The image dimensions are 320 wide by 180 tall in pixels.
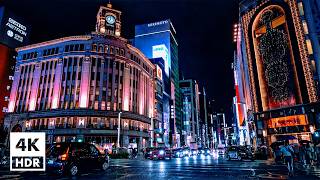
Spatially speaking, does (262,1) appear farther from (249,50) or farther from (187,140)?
(187,140)

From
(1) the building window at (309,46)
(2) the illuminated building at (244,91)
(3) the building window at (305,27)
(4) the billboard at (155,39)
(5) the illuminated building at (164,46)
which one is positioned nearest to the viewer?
(1) the building window at (309,46)

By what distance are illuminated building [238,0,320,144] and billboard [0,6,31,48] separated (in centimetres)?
7017

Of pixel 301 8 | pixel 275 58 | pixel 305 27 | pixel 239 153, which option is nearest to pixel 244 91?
pixel 275 58

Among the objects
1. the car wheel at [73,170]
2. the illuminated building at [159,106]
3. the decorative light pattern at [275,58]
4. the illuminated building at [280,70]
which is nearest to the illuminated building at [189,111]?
the illuminated building at [159,106]

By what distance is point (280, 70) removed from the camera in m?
38.7

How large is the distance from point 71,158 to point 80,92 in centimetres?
4480

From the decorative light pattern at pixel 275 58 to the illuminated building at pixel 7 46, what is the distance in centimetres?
7012

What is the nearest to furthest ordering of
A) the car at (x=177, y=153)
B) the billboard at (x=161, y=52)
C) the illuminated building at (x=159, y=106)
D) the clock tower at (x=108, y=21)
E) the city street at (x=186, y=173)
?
the city street at (x=186, y=173)
the car at (x=177, y=153)
the clock tower at (x=108, y=21)
the illuminated building at (x=159, y=106)
the billboard at (x=161, y=52)

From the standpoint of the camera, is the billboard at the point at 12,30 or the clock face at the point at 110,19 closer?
the clock face at the point at 110,19

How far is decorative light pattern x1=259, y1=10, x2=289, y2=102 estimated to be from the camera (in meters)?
38.0

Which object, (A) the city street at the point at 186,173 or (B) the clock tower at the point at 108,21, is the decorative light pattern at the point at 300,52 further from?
(B) the clock tower at the point at 108,21

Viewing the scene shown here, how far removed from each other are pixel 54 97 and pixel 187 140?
87.2 m

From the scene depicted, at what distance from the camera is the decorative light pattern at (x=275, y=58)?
3800 centimetres

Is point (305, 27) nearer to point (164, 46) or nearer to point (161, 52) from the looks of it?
point (161, 52)
